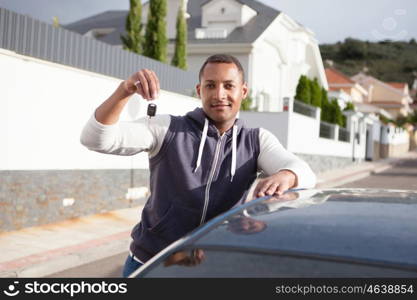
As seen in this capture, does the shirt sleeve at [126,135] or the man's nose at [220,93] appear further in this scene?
the man's nose at [220,93]

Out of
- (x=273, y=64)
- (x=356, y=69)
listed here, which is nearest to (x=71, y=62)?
(x=273, y=64)

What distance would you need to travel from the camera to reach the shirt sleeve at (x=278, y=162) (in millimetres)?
2492

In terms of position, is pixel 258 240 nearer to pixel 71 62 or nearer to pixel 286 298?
pixel 286 298

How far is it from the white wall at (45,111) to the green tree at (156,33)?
13.8m

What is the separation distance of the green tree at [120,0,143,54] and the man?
23.2 m

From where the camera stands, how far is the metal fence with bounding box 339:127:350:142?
108 ft

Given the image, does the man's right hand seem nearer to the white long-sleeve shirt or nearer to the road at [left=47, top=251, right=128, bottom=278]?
the white long-sleeve shirt

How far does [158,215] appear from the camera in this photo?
8.26ft

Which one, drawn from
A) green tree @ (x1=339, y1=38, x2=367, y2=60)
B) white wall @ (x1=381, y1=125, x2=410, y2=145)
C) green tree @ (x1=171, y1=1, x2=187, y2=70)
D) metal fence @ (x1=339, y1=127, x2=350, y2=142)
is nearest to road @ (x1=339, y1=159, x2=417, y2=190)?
metal fence @ (x1=339, y1=127, x2=350, y2=142)

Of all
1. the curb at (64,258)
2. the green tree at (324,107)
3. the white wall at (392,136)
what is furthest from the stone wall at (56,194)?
the white wall at (392,136)

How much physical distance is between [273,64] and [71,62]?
23240mm

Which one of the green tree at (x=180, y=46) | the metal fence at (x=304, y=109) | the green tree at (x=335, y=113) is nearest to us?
the metal fence at (x=304, y=109)

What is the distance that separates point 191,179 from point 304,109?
75.7ft

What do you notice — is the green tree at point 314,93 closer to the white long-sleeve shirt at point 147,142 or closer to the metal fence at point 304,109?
the metal fence at point 304,109
